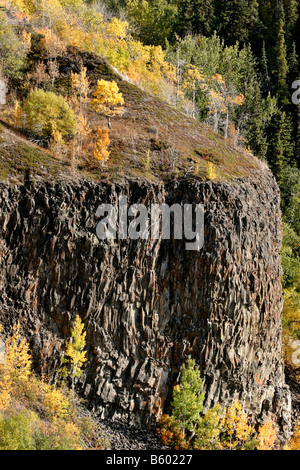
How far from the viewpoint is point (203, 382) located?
77.5ft

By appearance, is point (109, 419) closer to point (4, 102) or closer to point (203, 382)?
point (203, 382)

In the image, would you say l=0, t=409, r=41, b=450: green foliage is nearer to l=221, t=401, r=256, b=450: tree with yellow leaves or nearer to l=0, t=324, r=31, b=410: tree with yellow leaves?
l=0, t=324, r=31, b=410: tree with yellow leaves

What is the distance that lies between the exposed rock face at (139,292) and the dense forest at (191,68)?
15.5 ft

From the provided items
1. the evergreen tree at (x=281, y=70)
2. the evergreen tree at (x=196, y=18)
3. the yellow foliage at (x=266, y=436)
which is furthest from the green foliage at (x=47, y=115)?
the evergreen tree at (x=196, y=18)

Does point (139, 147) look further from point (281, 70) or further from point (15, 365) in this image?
point (281, 70)

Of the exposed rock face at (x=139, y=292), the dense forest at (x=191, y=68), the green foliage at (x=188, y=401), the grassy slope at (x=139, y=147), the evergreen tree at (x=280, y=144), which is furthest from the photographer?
the evergreen tree at (x=280, y=144)

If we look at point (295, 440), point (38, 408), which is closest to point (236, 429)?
point (295, 440)

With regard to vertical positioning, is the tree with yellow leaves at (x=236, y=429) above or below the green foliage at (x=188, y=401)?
below

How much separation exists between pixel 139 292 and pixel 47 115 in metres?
12.5

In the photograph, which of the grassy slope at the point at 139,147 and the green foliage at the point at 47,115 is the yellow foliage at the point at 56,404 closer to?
the grassy slope at the point at 139,147

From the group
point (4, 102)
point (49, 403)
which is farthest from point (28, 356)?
point (4, 102)

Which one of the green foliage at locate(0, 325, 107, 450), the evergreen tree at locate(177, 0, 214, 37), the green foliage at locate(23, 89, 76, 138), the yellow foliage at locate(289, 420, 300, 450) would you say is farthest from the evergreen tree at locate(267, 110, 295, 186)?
the green foliage at locate(0, 325, 107, 450)

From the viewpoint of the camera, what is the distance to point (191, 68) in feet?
164

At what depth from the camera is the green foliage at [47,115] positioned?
1018 inches
